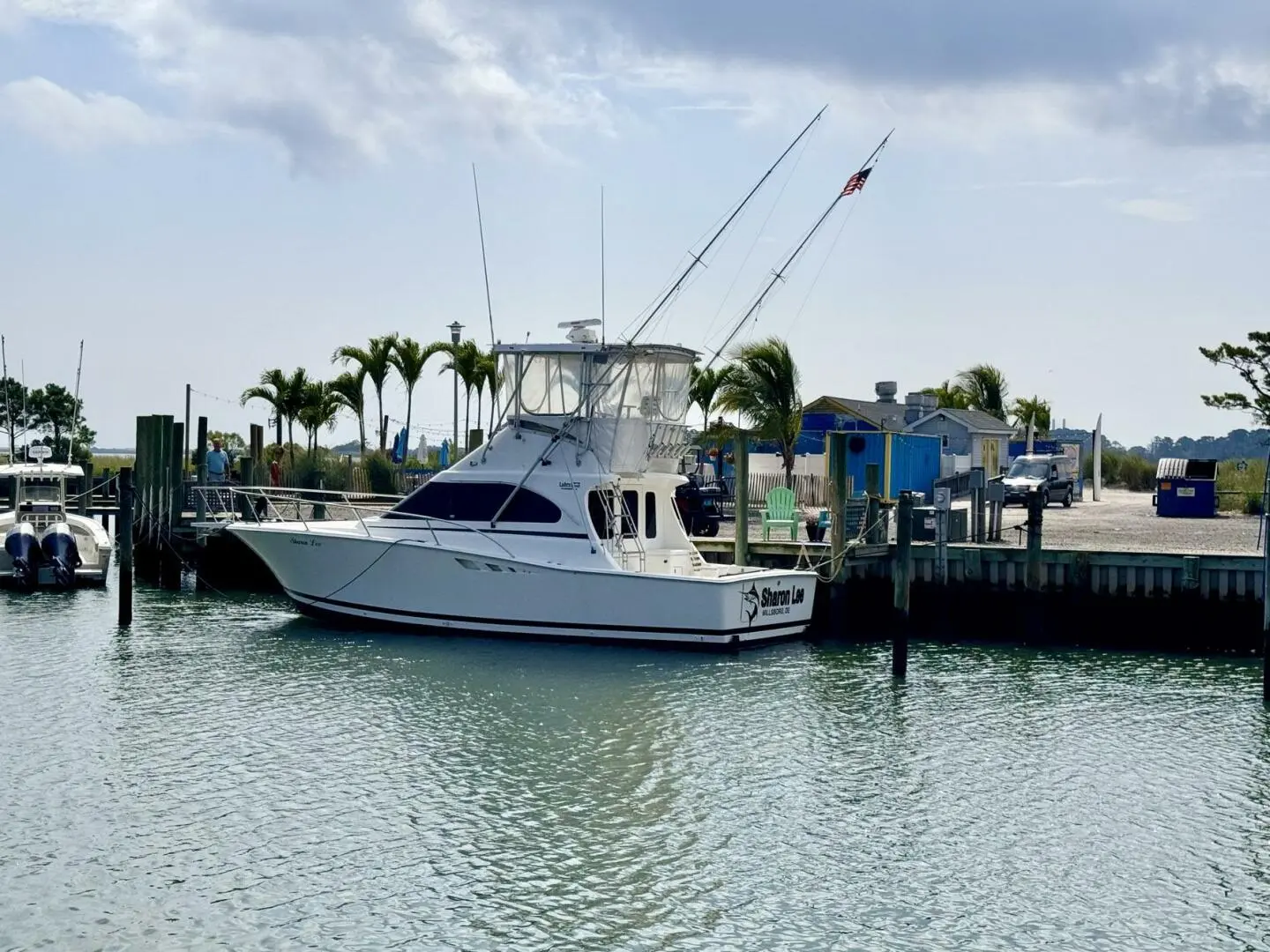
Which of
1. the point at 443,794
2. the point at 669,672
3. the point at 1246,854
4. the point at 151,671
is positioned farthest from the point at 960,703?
the point at 151,671

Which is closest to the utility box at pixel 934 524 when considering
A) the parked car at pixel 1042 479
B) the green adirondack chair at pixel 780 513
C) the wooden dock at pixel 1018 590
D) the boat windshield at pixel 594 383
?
the wooden dock at pixel 1018 590

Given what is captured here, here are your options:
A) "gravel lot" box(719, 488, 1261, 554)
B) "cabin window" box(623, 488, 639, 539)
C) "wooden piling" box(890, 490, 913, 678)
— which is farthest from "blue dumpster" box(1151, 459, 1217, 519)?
"cabin window" box(623, 488, 639, 539)

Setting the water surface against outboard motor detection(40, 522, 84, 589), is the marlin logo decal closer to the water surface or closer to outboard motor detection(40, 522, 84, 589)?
the water surface

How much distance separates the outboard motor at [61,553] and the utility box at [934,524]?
16931 millimetres

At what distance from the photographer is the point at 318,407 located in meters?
49.7

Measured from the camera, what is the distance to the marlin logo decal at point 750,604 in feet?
72.0

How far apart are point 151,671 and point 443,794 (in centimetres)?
792

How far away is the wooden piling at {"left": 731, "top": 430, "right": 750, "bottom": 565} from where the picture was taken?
24.6 m

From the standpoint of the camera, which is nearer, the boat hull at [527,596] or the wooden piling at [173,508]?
the boat hull at [527,596]

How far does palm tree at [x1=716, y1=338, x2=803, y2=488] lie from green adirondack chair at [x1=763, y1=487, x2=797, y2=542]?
9.89 m

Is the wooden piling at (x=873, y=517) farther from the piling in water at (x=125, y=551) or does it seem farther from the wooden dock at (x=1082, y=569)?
the piling in water at (x=125, y=551)

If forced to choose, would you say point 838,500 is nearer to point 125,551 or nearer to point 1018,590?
point 1018,590

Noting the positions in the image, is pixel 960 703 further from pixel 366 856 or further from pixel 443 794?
pixel 366 856

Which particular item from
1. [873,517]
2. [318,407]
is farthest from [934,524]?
[318,407]
